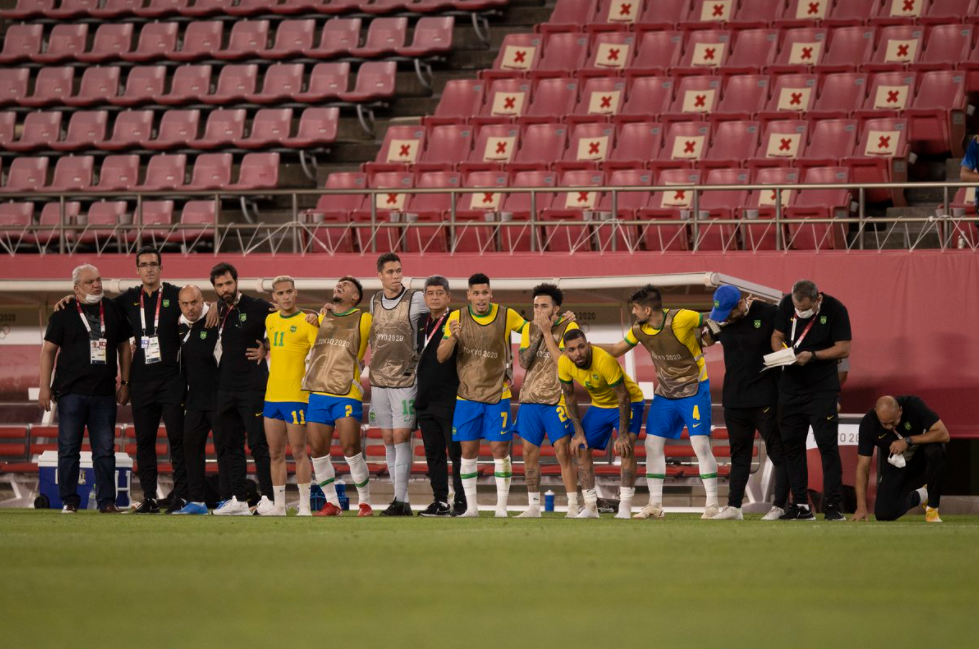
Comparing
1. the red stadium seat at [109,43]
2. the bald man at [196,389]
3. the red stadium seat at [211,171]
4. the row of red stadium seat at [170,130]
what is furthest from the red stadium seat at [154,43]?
the bald man at [196,389]

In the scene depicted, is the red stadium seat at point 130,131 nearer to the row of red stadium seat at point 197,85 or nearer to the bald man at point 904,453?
the row of red stadium seat at point 197,85

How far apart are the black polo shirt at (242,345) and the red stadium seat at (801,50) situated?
32.4 ft

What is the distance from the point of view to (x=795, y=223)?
1579 cm

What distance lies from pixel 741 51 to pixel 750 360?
379 inches

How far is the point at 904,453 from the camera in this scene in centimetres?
1110

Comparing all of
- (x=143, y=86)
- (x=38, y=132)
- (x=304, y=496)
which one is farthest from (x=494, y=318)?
(x=38, y=132)

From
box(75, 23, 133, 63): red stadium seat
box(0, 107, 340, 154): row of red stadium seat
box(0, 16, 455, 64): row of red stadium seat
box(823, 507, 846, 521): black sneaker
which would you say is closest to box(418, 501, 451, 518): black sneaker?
box(823, 507, 846, 521): black sneaker

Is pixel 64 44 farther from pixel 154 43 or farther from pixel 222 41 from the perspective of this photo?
pixel 222 41

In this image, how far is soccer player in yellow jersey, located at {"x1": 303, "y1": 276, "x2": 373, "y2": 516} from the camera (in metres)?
11.1

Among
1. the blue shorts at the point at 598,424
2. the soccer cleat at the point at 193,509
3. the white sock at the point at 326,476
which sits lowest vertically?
the soccer cleat at the point at 193,509

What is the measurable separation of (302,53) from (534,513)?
42.6 ft

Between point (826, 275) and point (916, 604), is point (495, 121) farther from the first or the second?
point (916, 604)

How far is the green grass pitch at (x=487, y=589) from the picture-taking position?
370 centimetres

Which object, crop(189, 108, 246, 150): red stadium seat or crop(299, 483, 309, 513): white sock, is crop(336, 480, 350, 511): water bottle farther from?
crop(189, 108, 246, 150): red stadium seat
